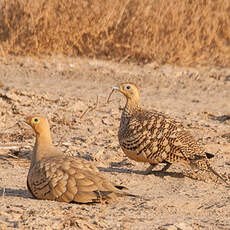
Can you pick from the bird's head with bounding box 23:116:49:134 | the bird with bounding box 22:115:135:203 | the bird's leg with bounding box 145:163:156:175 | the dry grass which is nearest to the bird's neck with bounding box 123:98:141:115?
A: the bird's leg with bounding box 145:163:156:175

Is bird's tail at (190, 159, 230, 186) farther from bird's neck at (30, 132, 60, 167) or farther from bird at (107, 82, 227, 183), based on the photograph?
bird's neck at (30, 132, 60, 167)

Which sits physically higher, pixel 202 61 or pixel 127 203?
pixel 127 203

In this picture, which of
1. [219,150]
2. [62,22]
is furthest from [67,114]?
[62,22]

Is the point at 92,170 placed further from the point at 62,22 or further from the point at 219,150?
the point at 62,22

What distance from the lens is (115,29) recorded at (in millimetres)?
11359

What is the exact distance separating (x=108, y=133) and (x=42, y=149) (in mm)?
2459

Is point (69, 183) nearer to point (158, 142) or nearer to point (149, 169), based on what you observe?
point (158, 142)

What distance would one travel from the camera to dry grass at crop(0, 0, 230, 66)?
11102 millimetres

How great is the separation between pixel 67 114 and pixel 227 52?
15.4 feet

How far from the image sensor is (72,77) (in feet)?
34.9

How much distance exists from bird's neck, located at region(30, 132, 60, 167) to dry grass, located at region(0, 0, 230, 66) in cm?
586

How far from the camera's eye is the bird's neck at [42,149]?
529cm

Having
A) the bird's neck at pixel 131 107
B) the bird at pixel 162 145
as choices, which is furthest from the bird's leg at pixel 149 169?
the bird's neck at pixel 131 107

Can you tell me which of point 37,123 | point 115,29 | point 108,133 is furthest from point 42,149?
point 115,29
